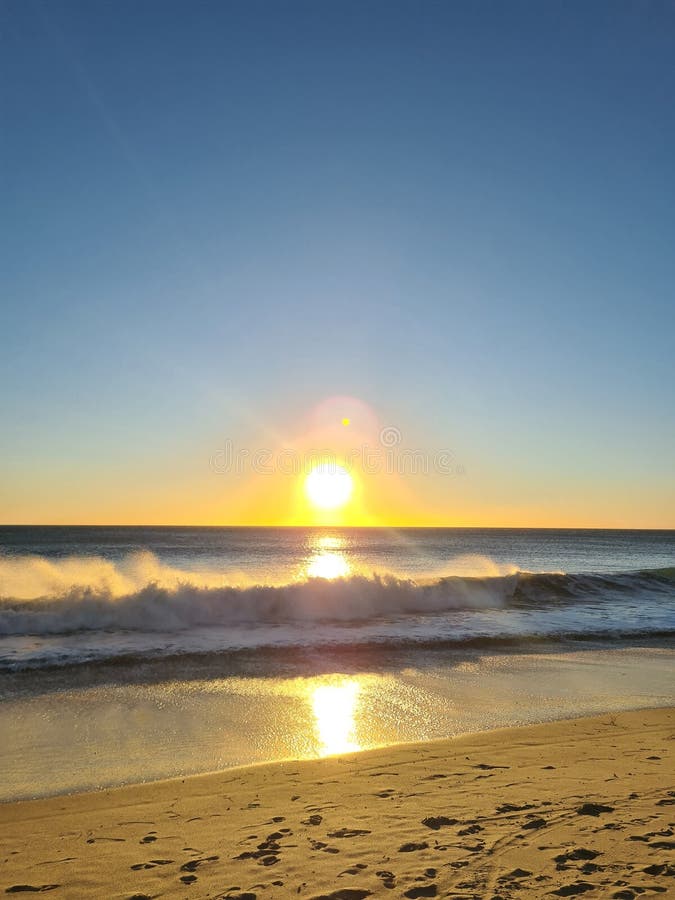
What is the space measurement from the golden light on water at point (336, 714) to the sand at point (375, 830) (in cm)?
55

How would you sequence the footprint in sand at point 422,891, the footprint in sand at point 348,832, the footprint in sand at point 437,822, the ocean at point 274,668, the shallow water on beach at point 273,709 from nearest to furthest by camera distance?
the footprint in sand at point 422,891, the footprint in sand at point 348,832, the footprint in sand at point 437,822, the shallow water on beach at point 273,709, the ocean at point 274,668

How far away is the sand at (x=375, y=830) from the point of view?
397cm

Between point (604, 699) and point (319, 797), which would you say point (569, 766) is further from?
point (604, 699)

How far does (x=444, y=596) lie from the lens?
23.2m

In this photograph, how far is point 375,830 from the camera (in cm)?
484

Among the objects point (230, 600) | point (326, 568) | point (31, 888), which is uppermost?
point (31, 888)

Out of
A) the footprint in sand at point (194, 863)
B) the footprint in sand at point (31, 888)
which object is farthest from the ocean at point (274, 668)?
the footprint in sand at point (194, 863)

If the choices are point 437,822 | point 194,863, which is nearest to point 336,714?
point 437,822

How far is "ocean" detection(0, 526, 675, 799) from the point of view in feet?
24.2

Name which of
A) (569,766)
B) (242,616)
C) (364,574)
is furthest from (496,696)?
(364,574)

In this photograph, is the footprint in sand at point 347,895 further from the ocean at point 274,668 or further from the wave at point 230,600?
the wave at point 230,600

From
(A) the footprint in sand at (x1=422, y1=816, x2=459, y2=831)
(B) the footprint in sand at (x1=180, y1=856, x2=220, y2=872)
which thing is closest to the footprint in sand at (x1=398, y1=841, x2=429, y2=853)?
(A) the footprint in sand at (x1=422, y1=816, x2=459, y2=831)

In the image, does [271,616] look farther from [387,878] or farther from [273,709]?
Answer: [387,878]

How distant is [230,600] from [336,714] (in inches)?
437
